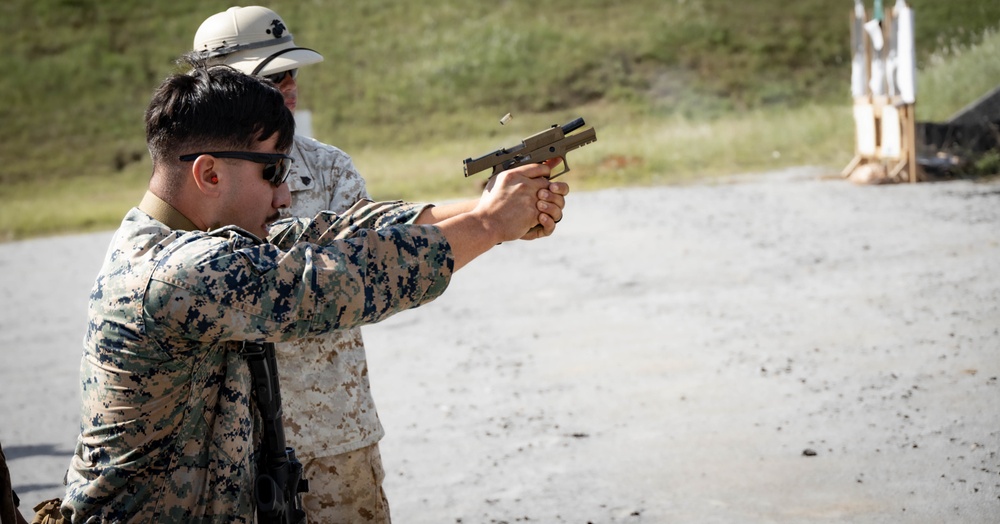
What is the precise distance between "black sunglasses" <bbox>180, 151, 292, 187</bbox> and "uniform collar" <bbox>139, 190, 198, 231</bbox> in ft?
0.33

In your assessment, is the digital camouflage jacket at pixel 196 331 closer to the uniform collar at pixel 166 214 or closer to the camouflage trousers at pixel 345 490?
the uniform collar at pixel 166 214

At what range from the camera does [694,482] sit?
4.26m

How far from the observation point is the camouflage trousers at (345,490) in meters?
2.75

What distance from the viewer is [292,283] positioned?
1.73 m

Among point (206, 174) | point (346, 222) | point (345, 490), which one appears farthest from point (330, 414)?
point (206, 174)

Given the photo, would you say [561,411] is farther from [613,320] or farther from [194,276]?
[194,276]

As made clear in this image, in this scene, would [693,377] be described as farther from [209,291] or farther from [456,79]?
[456,79]

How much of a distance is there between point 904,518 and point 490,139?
2024 cm

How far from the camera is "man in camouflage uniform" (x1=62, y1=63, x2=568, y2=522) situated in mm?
1722

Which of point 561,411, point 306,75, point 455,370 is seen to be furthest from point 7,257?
point 306,75

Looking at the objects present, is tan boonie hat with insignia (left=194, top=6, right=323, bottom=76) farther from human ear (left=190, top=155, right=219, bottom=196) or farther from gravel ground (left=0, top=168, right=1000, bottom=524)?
gravel ground (left=0, top=168, right=1000, bottom=524)

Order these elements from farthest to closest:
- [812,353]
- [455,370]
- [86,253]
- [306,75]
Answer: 1. [306,75]
2. [86,253]
3. [455,370]
4. [812,353]

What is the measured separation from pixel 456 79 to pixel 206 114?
26.4m

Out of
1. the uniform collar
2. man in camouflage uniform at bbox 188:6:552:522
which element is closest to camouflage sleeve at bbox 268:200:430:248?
the uniform collar
